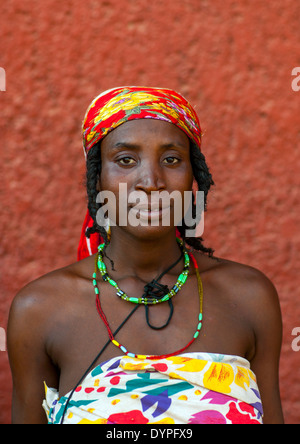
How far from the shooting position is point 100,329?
82.4 inches

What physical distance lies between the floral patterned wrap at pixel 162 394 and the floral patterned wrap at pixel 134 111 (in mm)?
779

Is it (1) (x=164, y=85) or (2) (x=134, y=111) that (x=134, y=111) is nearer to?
(2) (x=134, y=111)

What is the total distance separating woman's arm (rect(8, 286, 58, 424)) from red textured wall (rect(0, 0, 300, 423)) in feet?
2.54

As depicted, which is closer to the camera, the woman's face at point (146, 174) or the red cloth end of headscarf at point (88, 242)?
the woman's face at point (146, 174)

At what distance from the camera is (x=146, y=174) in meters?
2.01

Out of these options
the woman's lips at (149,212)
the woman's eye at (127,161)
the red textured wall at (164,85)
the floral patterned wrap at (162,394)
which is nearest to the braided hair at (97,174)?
the woman's eye at (127,161)

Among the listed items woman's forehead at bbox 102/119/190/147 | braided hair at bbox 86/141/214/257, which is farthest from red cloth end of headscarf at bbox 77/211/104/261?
woman's forehead at bbox 102/119/190/147

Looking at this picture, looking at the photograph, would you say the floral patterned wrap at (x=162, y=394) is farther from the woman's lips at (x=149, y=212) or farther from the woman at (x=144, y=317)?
→ the woman's lips at (x=149, y=212)

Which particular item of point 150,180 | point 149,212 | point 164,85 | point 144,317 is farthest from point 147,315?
point 164,85

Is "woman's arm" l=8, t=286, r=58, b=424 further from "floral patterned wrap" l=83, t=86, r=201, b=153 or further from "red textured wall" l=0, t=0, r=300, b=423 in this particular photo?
"red textured wall" l=0, t=0, r=300, b=423

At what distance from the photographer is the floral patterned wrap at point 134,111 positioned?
2090mm

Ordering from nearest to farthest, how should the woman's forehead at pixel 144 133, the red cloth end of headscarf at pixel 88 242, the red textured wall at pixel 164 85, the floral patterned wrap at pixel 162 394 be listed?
Answer: the floral patterned wrap at pixel 162 394, the woman's forehead at pixel 144 133, the red cloth end of headscarf at pixel 88 242, the red textured wall at pixel 164 85

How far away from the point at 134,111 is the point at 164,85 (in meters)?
0.85

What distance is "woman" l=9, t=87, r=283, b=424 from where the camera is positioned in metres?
1.96
